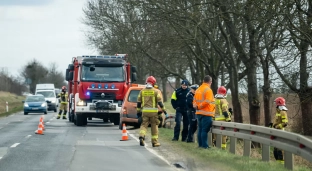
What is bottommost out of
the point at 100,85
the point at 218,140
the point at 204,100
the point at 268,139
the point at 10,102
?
the point at 218,140

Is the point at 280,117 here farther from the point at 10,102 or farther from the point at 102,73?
the point at 10,102

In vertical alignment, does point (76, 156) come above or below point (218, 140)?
below

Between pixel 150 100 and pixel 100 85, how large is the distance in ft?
38.3

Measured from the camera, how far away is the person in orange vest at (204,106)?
623 inches

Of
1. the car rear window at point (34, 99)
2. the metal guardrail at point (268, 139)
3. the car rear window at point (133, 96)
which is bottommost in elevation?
the metal guardrail at point (268, 139)

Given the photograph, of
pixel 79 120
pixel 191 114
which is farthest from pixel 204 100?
pixel 79 120

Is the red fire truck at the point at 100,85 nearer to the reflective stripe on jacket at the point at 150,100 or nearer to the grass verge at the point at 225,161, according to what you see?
the reflective stripe on jacket at the point at 150,100

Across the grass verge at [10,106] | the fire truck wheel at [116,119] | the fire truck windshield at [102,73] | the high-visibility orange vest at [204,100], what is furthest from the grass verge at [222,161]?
the grass verge at [10,106]

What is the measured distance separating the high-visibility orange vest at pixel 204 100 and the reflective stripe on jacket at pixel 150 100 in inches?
55.4

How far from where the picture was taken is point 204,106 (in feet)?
52.3

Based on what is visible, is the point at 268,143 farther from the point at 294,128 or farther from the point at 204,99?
the point at 294,128

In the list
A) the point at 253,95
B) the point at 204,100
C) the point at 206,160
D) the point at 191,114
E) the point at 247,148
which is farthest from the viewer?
the point at 253,95

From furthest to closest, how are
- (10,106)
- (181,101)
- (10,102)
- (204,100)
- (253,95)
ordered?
(10,102) → (10,106) → (253,95) → (181,101) → (204,100)

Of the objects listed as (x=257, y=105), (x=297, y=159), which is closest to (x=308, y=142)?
(x=297, y=159)
